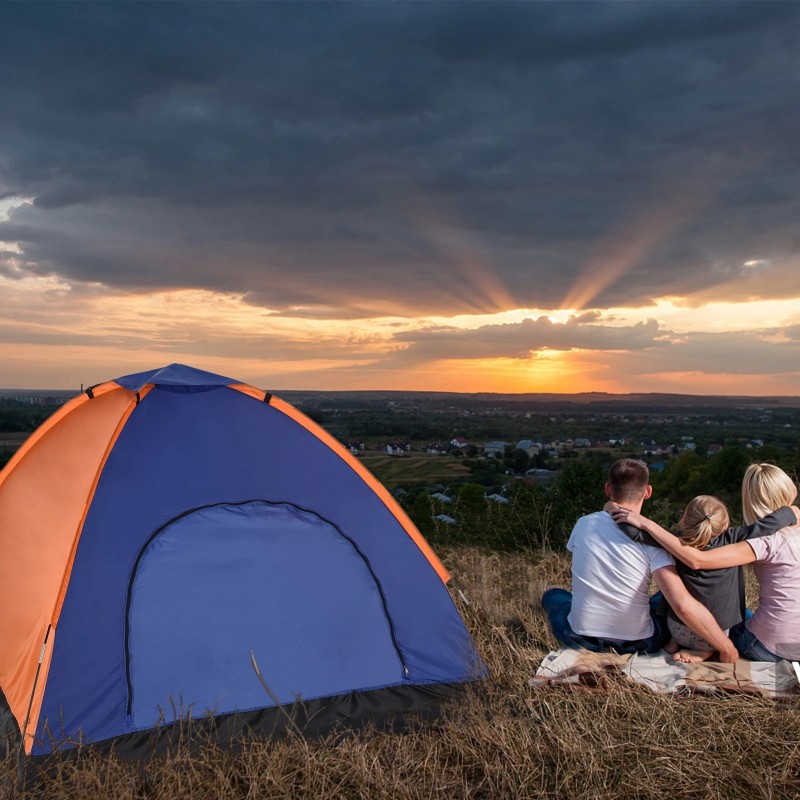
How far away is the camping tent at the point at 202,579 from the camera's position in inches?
181

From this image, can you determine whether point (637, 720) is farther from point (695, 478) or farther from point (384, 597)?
point (695, 478)

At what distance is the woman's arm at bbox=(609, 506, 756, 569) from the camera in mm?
4730

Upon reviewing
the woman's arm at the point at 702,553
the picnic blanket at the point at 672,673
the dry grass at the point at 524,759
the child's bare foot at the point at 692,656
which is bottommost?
the dry grass at the point at 524,759

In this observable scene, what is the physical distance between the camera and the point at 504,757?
13.2 feet

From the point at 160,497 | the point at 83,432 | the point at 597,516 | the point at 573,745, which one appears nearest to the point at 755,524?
the point at 597,516

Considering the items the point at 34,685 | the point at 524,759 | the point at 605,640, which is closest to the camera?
the point at 524,759

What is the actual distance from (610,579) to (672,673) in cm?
68

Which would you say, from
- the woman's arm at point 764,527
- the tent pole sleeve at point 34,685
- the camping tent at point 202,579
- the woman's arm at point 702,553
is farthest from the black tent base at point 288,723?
the woman's arm at point 764,527

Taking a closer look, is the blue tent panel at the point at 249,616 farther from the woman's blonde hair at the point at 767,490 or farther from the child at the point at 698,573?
the woman's blonde hair at the point at 767,490

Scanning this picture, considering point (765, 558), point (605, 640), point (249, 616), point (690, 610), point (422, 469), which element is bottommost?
point (422, 469)

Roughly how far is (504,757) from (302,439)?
8.06ft

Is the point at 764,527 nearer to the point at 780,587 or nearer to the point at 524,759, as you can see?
the point at 780,587

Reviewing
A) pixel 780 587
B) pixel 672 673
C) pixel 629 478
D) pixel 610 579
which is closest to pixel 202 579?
pixel 610 579

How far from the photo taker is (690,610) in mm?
4840
